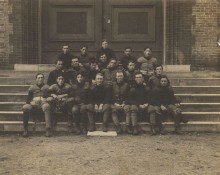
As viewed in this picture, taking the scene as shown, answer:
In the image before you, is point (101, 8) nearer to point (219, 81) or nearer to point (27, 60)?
point (27, 60)

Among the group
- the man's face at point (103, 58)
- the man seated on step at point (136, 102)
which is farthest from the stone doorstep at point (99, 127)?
the man's face at point (103, 58)

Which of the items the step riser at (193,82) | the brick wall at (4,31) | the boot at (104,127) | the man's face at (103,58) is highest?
the brick wall at (4,31)

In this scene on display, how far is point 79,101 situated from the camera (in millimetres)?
8336

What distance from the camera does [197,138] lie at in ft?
25.0

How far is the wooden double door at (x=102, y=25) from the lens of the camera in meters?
11.7

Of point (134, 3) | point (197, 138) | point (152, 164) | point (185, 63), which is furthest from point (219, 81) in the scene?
point (152, 164)

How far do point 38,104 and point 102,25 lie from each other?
4220 mm

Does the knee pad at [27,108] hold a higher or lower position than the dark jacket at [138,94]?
lower

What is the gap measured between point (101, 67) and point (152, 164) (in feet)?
14.1

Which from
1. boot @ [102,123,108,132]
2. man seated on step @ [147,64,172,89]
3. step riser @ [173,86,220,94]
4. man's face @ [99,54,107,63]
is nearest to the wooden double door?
man's face @ [99,54,107,63]

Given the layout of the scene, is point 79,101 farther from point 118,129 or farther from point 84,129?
point 118,129

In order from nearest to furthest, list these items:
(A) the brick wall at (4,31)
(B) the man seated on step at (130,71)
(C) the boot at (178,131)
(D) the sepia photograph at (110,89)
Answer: (D) the sepia photograph at (110,89) → (C) the boot at (178,131) → (B) the man seated on step at (130,71) → (A) the brick wall at (4,31)

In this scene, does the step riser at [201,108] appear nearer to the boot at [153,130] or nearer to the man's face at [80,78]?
the boot at [153,130]

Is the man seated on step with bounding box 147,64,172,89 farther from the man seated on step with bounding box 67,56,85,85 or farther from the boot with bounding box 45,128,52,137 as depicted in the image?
the boot with bounding box 45,128,52,137
